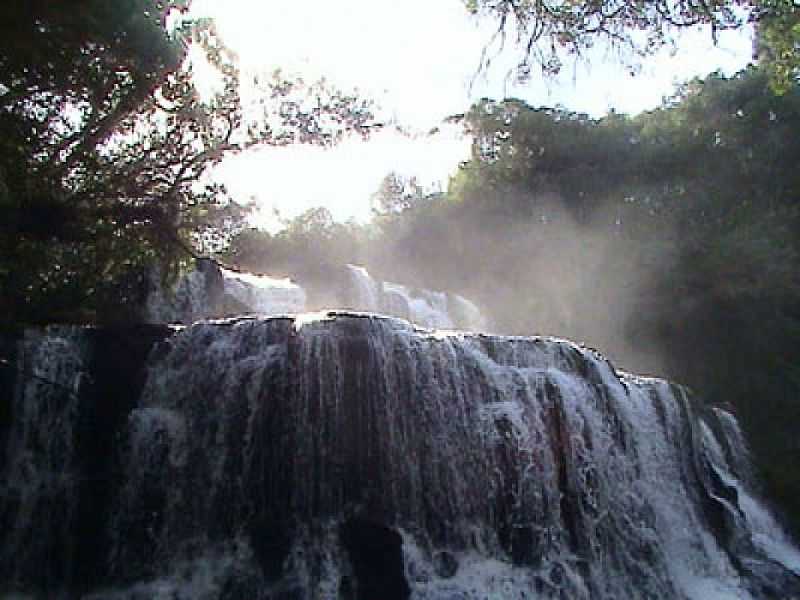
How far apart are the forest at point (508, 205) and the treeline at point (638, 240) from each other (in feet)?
0.20

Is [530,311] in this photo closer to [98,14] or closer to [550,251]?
[550,251]

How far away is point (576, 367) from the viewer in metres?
12.1

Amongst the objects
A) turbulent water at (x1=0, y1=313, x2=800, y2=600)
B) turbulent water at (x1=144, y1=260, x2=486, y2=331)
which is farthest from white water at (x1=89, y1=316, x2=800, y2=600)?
turbulent water at (x1=144, y1=260, x2=486, y2=331)

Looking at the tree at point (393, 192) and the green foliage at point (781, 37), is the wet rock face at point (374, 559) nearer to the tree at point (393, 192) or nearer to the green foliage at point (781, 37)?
the green foliage at point (781, 37)

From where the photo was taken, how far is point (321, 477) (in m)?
9.23

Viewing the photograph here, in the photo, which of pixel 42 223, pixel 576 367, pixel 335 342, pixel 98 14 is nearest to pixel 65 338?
pixel 42 223

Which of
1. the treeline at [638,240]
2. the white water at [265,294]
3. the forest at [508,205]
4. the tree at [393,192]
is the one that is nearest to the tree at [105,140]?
the forest at [508,205]

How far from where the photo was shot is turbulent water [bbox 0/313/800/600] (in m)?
8.84

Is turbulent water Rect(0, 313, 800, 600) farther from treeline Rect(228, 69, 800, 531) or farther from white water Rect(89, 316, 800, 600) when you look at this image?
treeline Rect(228, 69, 800, 531)

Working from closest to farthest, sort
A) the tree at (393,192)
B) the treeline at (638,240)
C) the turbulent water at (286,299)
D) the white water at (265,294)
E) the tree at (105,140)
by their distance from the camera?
the tree at (105,140) < the turbulent water at (286,299) < the white water at (265,294) < the treeline at (638,240) < the tree at (393,192)

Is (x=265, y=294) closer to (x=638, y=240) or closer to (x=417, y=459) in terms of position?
(x=417, y=459)

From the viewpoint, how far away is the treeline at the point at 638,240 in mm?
22281

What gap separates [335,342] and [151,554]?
304 cm

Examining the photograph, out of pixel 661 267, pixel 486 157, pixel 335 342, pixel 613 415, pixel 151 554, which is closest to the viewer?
pixel 151 554
